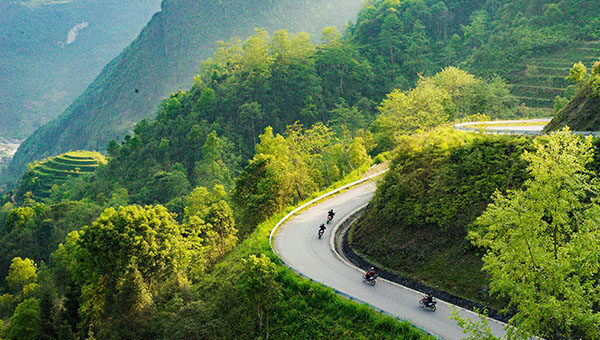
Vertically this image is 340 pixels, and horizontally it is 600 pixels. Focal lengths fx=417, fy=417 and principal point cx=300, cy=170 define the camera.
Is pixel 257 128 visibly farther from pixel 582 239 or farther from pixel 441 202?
pixel 582 239

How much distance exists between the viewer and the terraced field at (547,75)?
57.7m

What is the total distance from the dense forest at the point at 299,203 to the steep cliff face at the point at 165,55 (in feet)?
324

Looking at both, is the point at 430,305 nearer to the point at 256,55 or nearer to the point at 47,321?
the point at 47,321

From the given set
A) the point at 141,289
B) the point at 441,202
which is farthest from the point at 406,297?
the point at 141,289

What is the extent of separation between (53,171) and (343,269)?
124 metres

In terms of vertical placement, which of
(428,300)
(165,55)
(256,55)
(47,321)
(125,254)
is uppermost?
(165,55)

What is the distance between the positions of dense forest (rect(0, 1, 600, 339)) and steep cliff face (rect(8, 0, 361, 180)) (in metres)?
98.7

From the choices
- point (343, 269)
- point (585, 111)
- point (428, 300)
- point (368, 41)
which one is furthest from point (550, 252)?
point (368, 41)

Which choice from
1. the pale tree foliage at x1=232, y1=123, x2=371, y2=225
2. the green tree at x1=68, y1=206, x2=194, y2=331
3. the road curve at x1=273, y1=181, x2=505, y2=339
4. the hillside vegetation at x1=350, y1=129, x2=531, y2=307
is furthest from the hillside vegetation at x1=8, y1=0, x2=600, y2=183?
the green tree at x1=68, y1=206, x2=194, y2=331

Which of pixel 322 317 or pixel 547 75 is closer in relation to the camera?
pixel 322 317

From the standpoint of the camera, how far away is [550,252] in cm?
1132

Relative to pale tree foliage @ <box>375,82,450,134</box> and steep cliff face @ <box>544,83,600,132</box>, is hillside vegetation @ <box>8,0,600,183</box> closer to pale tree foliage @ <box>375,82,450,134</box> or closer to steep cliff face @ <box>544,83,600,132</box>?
pale tree foliage @ <box>375,82,450,134</box>

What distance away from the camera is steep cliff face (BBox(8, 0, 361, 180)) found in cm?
16975

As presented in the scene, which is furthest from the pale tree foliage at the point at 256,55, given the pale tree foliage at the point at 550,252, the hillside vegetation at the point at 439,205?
the pale tree foliage at the point at 550,252
